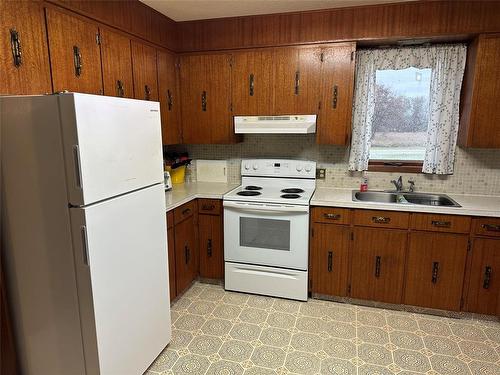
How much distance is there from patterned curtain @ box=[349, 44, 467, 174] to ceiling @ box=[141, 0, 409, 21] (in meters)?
0.52

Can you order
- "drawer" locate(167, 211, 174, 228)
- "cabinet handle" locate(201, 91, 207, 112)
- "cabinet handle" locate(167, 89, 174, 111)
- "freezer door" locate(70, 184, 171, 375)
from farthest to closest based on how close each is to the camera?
"cabinet handle" locate(201, 91, 207, 112) < "cabinet handle" locate(167, 89, 174, 111) < "drawer" locate(167, 211, 174, 228) < "freezer door" locate(70, 184, 171, 375)

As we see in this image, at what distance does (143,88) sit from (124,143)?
1.16 m

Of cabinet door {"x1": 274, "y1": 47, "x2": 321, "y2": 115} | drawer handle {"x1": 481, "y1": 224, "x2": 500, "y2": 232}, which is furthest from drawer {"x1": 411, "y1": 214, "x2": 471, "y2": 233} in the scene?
cabinet door {"x1": 274, "y1": 47, "x2": 321, "y2": 115}

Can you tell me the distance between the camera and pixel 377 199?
122 inches

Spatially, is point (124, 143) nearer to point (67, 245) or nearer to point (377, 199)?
point (67, 245)

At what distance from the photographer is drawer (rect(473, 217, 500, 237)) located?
245 centimetres

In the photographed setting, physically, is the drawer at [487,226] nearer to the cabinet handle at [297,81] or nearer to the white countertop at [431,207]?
the white countertop at [431,207]

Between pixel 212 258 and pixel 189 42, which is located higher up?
pixel 189 42

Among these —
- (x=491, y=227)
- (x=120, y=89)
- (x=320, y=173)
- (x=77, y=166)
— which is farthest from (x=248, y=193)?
(x=491, y=227)

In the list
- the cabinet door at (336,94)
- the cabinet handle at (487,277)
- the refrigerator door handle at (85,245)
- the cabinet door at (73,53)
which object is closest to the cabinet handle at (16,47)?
the cabinet door at (73,53)

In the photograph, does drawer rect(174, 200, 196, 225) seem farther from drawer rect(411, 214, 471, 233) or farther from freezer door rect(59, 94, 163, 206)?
drawer rect(411, 214, 471, 233)

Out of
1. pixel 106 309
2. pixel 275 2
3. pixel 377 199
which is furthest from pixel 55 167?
pixel 377 199

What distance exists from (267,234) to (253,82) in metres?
1.38

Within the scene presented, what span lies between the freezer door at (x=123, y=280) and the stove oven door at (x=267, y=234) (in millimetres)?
878
